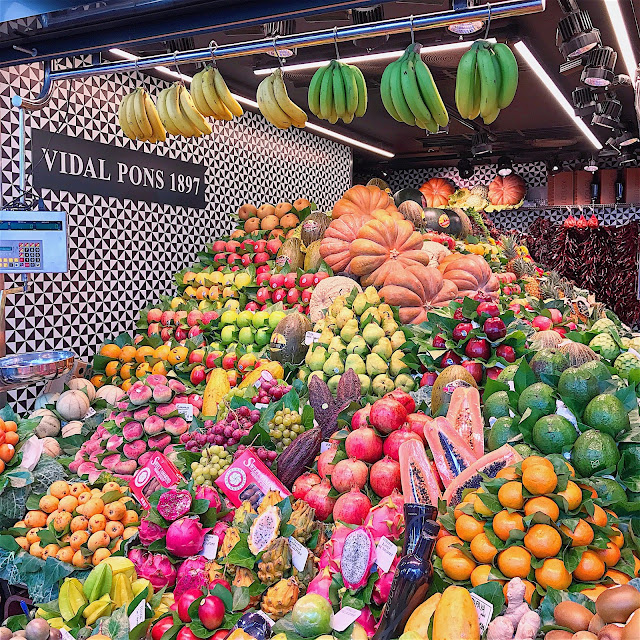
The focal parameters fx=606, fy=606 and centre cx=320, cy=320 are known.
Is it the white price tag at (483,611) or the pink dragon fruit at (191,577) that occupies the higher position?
the white price tag at (483,611)

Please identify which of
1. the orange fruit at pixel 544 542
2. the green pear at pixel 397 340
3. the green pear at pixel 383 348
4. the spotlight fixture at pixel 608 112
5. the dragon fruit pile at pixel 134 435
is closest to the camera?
the orange fruit at pixel 544 542

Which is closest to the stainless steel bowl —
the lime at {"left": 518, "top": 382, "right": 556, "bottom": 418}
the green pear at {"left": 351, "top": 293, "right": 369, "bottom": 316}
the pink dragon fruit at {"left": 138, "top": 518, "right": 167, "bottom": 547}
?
the pink dragon fruit at {"left": 138, "top": 518, "right": 167, "bottom": 547}

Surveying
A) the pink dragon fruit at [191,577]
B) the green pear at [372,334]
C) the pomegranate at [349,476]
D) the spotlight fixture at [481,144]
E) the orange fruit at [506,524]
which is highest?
the spotlight fixture at [481,144]

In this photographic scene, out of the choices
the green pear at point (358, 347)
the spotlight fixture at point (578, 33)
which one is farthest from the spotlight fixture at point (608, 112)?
the green pear at point (358, 347)

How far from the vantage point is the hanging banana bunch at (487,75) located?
2592 mm

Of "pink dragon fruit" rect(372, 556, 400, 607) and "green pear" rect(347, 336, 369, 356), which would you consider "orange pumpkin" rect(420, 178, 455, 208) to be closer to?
"green pear" rect(347, 336, 369, 356)

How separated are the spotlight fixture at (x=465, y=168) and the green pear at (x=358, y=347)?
8845 millimetres

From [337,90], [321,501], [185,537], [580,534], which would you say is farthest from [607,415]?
[337,90]

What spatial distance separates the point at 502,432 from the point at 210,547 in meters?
1.18

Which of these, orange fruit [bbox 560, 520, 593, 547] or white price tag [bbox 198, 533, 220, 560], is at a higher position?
orange fruit [bbox 560, 520, 593, 547]

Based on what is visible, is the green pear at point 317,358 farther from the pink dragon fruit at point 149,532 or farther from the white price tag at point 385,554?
the white price tag at point 385,554

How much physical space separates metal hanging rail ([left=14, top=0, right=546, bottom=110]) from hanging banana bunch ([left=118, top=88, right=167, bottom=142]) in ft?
0.73

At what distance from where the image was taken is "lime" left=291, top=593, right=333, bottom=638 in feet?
5.65

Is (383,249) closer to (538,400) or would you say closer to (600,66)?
(538,400)
